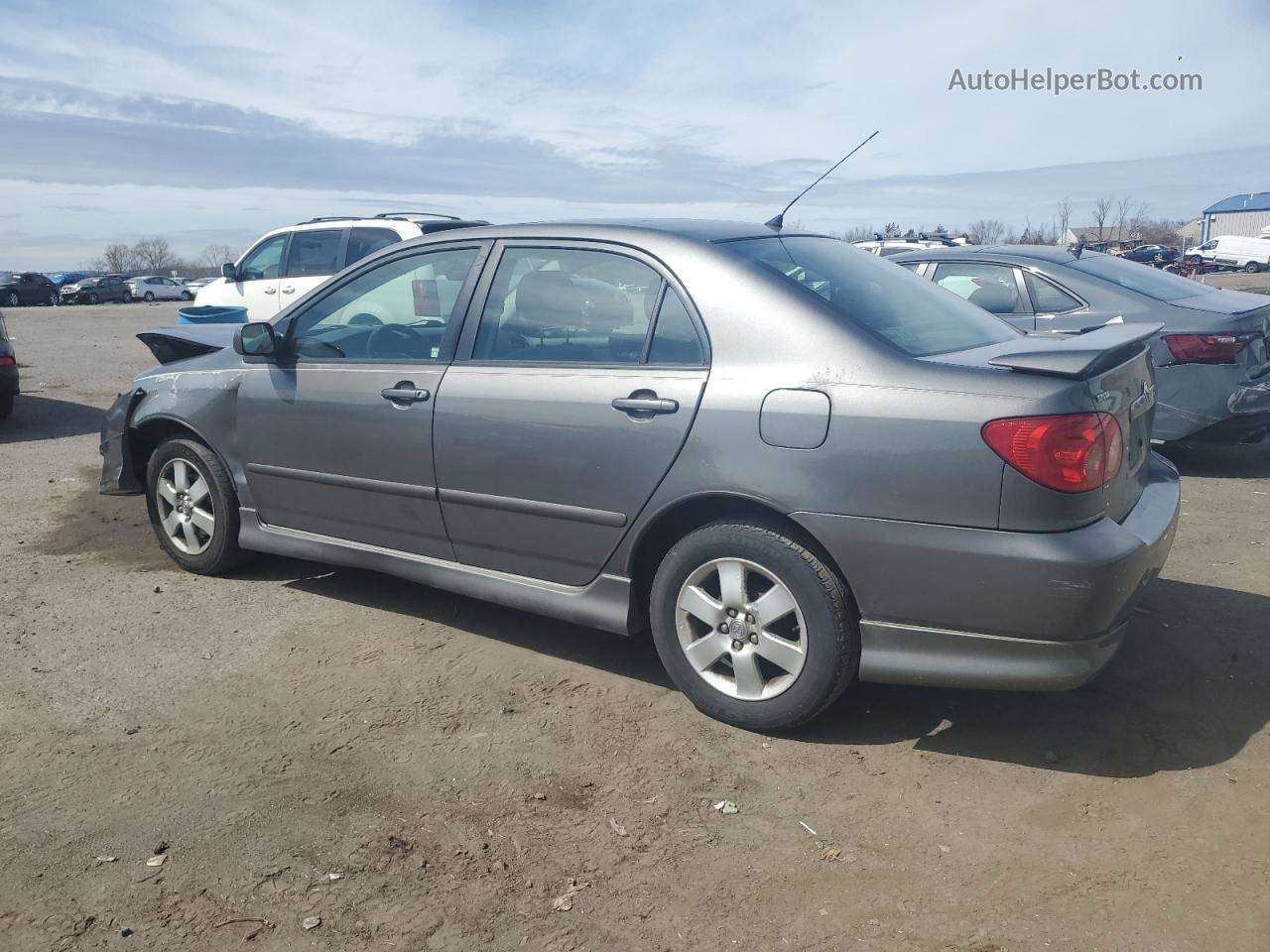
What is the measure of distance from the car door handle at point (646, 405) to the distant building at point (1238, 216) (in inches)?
4070

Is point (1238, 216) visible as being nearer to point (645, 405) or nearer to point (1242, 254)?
point (1242, 254)

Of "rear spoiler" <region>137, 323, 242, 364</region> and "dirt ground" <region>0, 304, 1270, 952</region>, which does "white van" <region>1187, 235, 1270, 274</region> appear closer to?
"rear spoiler" <region>137, 323, 242, 364</region>

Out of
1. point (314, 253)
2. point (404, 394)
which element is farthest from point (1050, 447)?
point (314, 253)

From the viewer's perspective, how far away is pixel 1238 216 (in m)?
96.9

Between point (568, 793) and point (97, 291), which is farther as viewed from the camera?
point (97, 291)

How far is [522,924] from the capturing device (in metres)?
2.66

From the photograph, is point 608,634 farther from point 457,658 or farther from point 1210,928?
point 1210,928

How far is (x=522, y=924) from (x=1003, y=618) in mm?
1613

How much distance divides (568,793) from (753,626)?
81 centimetres

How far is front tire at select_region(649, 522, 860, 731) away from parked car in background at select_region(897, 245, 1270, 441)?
410cm

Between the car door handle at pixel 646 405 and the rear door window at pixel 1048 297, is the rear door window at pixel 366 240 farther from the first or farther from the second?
the car door handle at pixel 646 405

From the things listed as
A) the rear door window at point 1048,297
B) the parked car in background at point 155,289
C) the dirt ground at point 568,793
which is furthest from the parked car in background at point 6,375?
the parked car in background at point 155,289

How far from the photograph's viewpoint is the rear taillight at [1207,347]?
22.5ft

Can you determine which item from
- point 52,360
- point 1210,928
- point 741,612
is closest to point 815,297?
point 741,612
